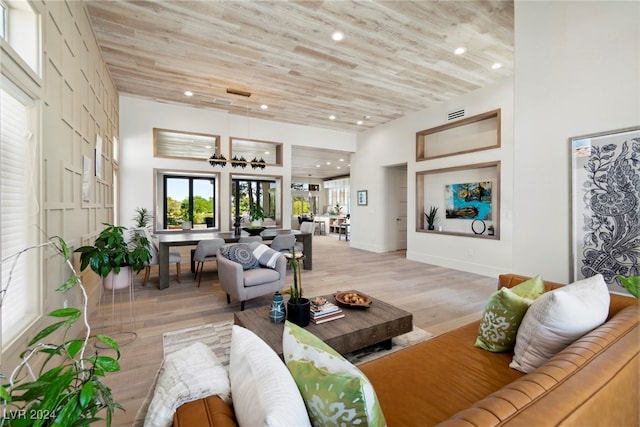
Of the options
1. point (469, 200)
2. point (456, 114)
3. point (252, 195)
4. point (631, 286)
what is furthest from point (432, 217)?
point (631, 286)

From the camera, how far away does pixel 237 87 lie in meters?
5.21

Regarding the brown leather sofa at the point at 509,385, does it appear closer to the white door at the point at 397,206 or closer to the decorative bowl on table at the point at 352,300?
the decorative bowl on table at the point at 352,300

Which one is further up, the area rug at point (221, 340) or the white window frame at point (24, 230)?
the white window frame at point (24, 230)

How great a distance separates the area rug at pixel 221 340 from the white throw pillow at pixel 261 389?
61.2 inches

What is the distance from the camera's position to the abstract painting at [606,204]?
7.13 feet

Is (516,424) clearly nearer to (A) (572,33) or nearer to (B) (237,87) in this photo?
(A) (572,33)

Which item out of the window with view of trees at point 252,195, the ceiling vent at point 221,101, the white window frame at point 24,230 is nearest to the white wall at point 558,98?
the white window frame at point 24,230

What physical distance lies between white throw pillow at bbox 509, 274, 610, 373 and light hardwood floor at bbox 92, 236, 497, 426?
63.5 inches

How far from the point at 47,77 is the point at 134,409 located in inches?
95.2

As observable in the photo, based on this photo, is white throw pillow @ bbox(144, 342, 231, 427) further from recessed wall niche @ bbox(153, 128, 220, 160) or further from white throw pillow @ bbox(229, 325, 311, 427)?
recessed wall niche @ bbox(153, 128, 220, 160)

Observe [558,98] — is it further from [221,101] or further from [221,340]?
[221,101]

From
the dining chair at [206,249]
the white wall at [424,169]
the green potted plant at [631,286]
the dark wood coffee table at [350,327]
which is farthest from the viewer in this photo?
the white wall at [424,169]

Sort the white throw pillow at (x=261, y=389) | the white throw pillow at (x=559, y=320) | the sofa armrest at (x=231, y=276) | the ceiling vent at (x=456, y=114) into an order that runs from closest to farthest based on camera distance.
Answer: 1. the white throw pillow at (x=261, y=389)
2. the white throw pillow at (x=559, y=320)
3. the sofa armrest at (x=231, y=276)
4. the ceiling vent at (x=456, y=114)

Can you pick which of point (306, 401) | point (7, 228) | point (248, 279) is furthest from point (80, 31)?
point (306, 401)
